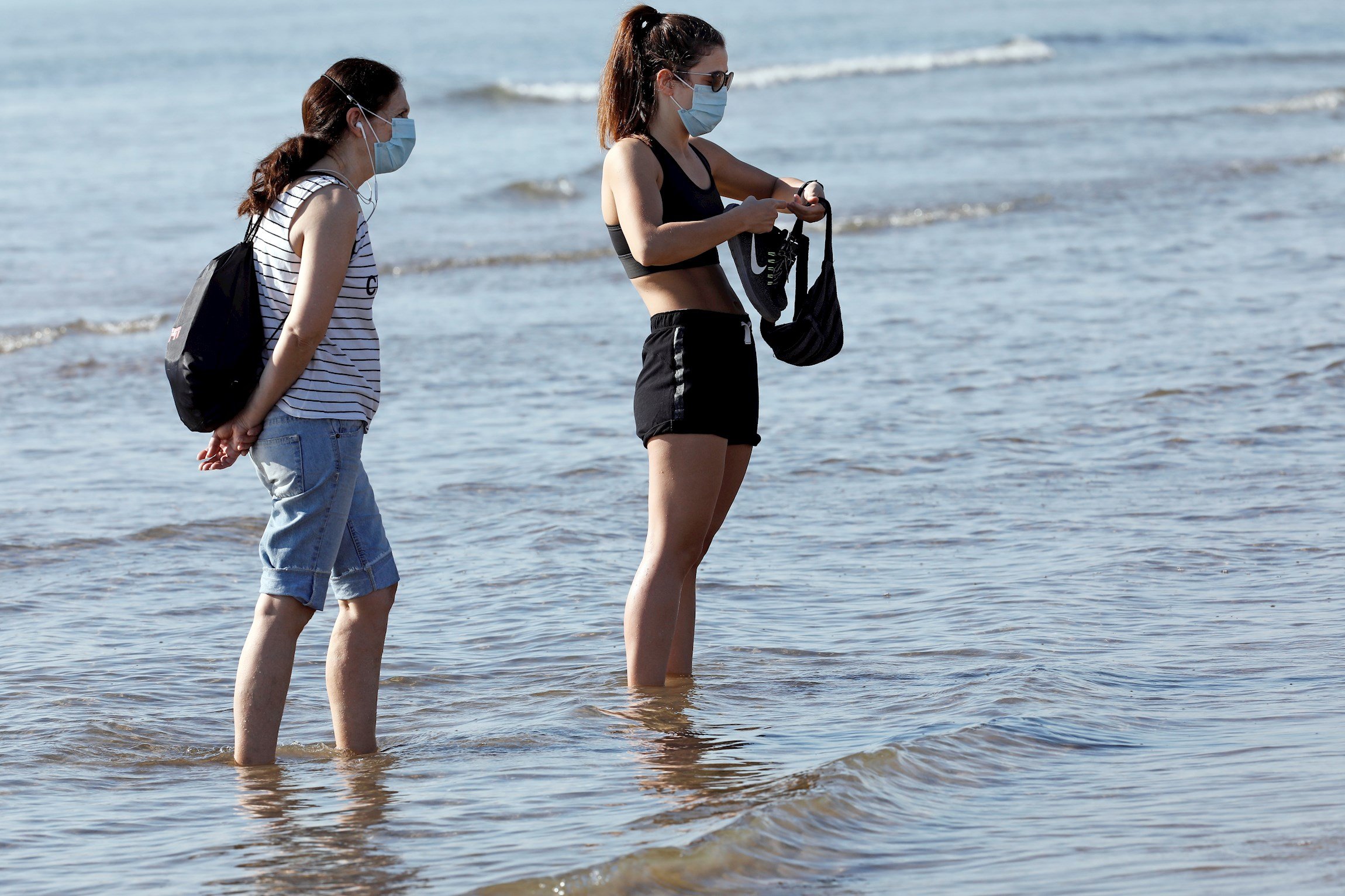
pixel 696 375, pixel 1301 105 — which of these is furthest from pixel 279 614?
pixel 1301 105

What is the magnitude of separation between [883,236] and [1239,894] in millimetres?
11441

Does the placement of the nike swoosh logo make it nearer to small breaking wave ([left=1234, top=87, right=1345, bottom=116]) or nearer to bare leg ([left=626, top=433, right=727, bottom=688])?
bare leg ([left=626, top=433, right=727, bottom=688])

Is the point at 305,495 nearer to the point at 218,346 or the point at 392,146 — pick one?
the point at 218,346

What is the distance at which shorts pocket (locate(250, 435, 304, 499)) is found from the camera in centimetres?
349

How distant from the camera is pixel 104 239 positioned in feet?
50.5

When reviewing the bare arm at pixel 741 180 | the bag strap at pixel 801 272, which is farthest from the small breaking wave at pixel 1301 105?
the bag strap at pixel 801 272

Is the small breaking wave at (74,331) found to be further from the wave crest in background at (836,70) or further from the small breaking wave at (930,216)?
the wave crest in background at (836,70)

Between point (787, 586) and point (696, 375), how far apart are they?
1.70 meters

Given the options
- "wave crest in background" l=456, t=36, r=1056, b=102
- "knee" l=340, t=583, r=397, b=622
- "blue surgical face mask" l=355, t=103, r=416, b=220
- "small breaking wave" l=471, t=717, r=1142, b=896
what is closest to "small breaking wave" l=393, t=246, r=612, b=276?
"blue surgical face mask" l=355, t=103, r=416, b=220

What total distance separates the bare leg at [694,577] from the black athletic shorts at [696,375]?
0.12 metres

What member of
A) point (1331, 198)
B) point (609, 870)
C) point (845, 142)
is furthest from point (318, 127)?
point (845, 142)

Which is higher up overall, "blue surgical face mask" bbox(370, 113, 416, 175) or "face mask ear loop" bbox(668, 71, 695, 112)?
"face mask ear loop" bbox(668, 71, 695, 112)

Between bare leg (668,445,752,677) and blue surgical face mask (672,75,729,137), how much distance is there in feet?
2.74

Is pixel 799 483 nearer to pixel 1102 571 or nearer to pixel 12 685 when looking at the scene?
pixel 1102 571
